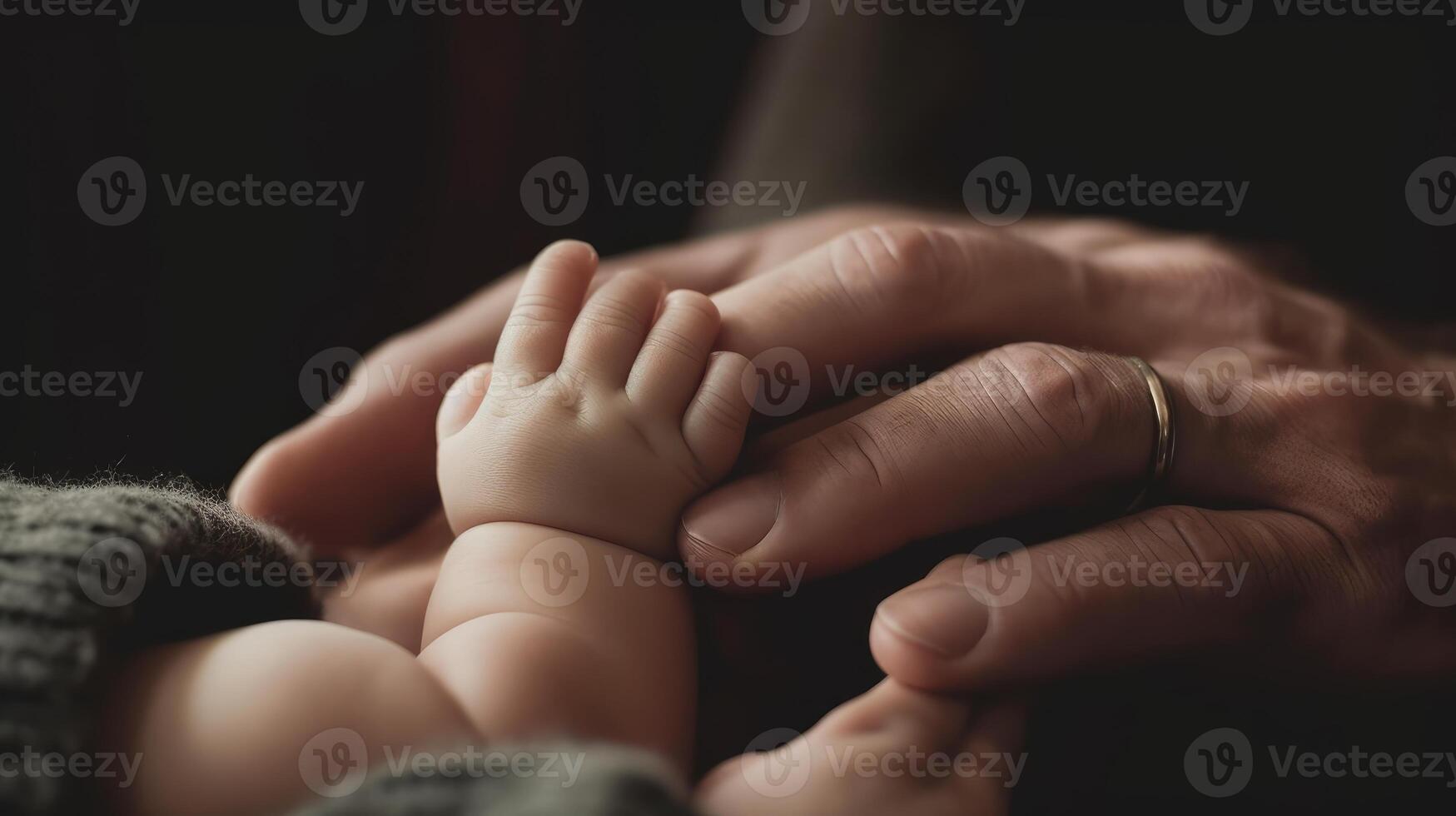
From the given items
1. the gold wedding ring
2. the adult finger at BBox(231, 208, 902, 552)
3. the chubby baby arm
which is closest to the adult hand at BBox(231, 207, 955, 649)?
the adult finger at BBox(231, 208, 902, 552)

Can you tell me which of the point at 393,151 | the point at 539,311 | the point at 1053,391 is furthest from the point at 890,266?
the point at 393,151

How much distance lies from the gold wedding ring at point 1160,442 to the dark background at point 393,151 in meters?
0.69

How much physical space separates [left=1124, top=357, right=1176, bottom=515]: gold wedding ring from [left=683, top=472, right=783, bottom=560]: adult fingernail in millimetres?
270

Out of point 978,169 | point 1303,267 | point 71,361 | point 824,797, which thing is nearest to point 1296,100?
point 1303,267

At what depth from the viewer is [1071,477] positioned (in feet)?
2.30

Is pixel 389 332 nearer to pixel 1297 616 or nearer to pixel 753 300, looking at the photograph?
pixel 753 300

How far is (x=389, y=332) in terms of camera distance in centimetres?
156

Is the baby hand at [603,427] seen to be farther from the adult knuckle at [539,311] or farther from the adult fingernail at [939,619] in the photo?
the adult fingernail at [939,619]

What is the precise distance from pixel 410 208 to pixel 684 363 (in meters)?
1.09

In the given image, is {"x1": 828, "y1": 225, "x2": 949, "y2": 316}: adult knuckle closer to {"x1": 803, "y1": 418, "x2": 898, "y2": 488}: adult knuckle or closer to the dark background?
{"x1": 803, "y1": 418, "x2": 898, "y2": 488}: adult knuckle

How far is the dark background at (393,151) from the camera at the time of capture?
123 centimetres

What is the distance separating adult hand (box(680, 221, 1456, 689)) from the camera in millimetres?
623

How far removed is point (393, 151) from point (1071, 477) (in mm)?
1245

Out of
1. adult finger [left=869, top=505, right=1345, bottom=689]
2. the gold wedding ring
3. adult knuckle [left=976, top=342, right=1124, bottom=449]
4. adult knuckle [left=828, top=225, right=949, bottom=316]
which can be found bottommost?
adult finger [left=869, top=505, right=1345, bottom=689]
